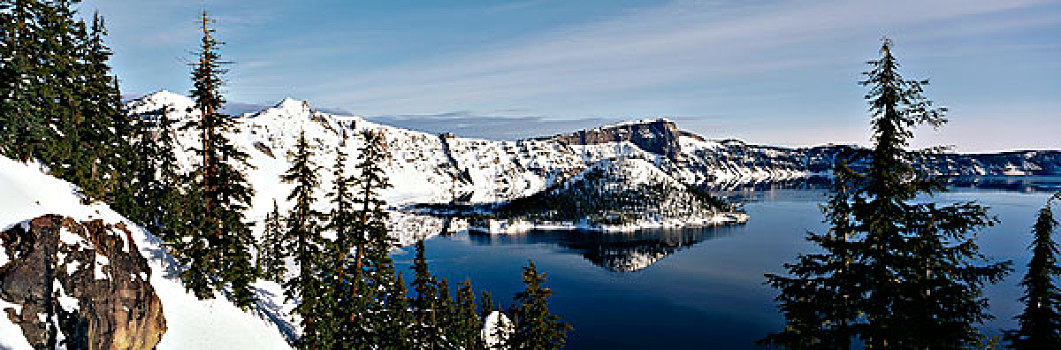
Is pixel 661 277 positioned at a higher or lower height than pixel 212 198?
lower

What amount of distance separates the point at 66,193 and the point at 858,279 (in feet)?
103

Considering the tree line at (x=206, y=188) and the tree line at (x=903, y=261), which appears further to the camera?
the tree line at (x=206, y=188)

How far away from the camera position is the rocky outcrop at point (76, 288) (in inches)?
768

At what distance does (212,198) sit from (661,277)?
114131mm

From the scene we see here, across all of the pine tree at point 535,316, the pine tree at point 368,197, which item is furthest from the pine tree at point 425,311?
the pine tree at point 535,316

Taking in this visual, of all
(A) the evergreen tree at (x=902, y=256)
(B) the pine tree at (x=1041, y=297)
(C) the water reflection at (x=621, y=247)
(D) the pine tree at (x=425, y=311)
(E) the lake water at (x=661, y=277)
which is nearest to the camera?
(A) the evergreen tree at (x=902, y=256)

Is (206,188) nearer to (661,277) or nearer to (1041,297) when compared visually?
(1041,297)

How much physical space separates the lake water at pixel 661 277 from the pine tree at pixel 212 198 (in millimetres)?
60244

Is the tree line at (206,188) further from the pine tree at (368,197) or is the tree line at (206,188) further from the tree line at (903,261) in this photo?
the tree line at (903,261)

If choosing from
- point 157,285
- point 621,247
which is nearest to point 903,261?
point 157,285

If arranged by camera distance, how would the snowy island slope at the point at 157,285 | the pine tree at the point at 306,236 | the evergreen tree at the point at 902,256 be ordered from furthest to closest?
1. the pine tree at the point at 306,236
2. the snowy island slope at the point at 157,285
3. the evergreen tree at the point at 902,256

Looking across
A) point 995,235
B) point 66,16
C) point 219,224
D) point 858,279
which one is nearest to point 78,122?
point 66,16

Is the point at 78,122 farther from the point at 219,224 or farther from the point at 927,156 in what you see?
the point at 927,156

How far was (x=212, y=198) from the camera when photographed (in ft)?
85.1
